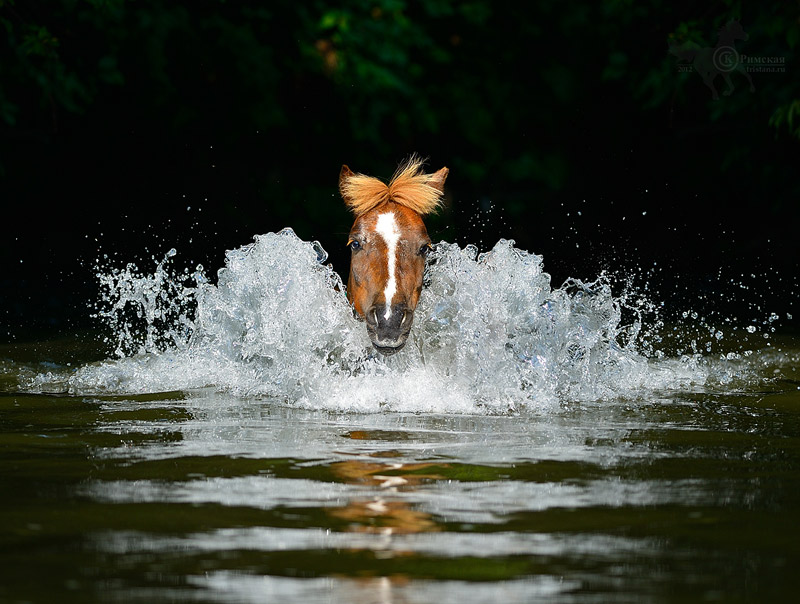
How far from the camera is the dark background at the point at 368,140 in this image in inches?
645

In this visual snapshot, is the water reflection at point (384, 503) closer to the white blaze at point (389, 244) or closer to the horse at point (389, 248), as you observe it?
the horse at point (389, 248)

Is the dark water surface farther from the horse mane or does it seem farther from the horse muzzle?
the horse mane

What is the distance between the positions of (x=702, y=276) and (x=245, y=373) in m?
9.36

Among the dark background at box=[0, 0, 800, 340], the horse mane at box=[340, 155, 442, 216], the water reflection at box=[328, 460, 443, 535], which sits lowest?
the water reflection at box=[328, 460, 443, 535]

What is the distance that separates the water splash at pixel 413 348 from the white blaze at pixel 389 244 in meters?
0.46

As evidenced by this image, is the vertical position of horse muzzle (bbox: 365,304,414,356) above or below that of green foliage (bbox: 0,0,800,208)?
below

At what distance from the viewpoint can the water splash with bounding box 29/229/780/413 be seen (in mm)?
7793

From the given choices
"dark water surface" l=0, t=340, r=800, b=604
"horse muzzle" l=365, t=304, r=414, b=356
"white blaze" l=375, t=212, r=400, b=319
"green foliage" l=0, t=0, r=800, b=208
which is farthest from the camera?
"green foliage" l=0, t=0, r=800, b=208

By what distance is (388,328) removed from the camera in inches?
295

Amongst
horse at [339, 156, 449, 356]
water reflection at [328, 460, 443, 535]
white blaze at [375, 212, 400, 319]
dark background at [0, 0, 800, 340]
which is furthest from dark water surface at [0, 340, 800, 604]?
dark background at [0, 0, 800, 340]

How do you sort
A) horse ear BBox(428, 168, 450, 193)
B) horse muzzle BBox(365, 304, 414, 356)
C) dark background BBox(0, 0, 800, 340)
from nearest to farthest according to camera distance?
horse muzzle BBox(365, 304, 414, 356)
horse ear BBox(428, 168, 450, 193)
dark background BBox(0, 0, 800, 340)

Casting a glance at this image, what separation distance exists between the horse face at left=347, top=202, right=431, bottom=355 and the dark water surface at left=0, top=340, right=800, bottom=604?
54cm

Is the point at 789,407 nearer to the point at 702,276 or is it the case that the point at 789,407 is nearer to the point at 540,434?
the point at 540,434

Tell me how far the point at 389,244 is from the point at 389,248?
Result: 0.05 meters
